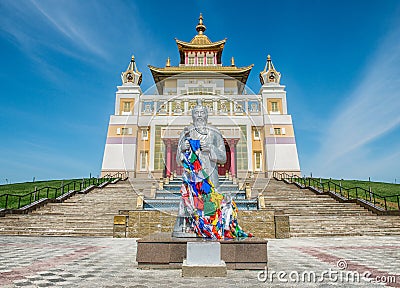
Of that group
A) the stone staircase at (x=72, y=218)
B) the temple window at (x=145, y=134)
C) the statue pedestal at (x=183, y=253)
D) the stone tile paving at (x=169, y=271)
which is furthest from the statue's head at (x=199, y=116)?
the temple window at (x=145, y=134)

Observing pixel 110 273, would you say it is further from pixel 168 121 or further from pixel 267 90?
pixel 267 90

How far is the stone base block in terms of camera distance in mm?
4520

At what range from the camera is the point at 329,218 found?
13.0m

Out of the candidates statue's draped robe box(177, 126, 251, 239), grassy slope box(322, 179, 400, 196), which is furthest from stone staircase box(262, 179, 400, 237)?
grassy slope box(322, 179, 400, 196)

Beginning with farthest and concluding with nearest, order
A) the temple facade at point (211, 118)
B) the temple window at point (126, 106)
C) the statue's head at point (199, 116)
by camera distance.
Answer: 1. the temple window at point (126, 106)
2. the temple facade at point (211, 118)
3. the statue's head at point (199, 116)

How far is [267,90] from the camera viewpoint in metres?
35.4

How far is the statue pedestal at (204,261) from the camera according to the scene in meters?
4.52

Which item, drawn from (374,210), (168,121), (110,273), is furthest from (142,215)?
(168,121)

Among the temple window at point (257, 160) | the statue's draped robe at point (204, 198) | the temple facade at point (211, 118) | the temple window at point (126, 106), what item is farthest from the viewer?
the temple window at point (126, 106)

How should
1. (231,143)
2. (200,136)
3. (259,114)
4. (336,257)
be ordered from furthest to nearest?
(259,114)
(231,143)
(336,257)
(200,136)

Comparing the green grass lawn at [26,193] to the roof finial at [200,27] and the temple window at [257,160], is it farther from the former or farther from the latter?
the roof finial at [200,27]

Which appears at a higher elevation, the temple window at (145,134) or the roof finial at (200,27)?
the roof finial at (200,27)

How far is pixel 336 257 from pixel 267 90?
3036 cm

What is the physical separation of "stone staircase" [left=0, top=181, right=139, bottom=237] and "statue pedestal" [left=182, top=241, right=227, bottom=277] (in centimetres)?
565
